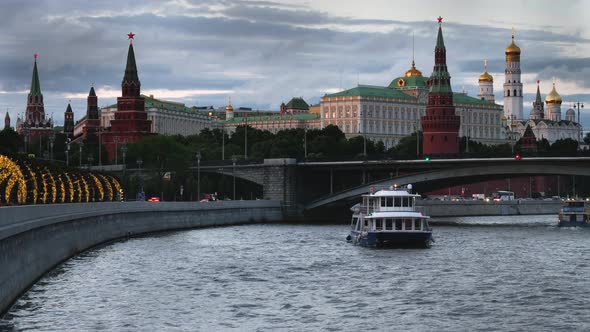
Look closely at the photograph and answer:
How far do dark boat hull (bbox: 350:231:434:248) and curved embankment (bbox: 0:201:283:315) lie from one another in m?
14.7

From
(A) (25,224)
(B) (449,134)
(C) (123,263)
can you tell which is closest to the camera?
(A) (25,224)

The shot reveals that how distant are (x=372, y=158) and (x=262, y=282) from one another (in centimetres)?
6219

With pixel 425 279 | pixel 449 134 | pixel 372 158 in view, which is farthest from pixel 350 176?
pixel 425 279

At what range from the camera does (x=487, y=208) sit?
147 meters

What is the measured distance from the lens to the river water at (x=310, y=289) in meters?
40.8

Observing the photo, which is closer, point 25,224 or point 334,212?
point 25,224

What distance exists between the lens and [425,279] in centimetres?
5331

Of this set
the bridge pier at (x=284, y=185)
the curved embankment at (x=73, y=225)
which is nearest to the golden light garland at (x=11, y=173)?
the curved embankment at (x=73, y=225)

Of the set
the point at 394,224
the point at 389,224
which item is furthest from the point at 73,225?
the point at 389,224

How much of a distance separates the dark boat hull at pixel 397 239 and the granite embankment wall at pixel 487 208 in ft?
196

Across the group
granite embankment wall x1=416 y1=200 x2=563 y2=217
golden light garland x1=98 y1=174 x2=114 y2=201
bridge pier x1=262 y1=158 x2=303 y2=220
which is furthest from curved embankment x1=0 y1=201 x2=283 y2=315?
granite embankment wall x1=416 y1=200 x2=563 y2=217

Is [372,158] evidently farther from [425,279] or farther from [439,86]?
[439,86]

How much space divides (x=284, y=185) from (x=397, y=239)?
160ft

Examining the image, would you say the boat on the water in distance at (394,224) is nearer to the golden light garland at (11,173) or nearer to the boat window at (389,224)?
the boat window at (389,224)
